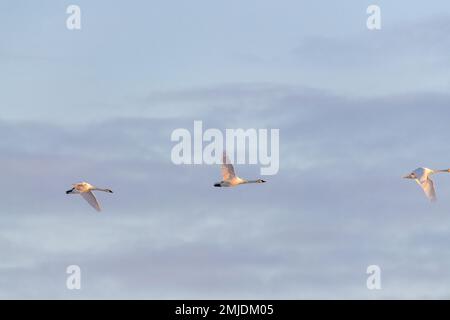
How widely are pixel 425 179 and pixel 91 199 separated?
1998 centimetres

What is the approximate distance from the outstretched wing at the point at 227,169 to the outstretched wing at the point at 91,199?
27.0ft

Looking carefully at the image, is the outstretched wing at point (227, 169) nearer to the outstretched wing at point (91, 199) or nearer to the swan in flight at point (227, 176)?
the swan in flight at point (227, 176)

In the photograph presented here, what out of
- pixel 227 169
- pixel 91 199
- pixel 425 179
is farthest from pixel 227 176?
pixel 425 179

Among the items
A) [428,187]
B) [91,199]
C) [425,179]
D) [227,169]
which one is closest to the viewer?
[227,169]

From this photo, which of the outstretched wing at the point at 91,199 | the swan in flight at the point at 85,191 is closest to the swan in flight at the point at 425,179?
the outstretched wing at the point at 91,199

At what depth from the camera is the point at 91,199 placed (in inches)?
4963

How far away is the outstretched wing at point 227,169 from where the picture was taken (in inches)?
4803

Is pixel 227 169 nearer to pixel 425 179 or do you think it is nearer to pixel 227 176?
pixel 227 176
